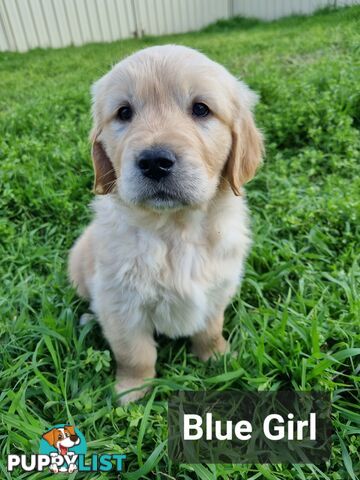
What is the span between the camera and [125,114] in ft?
6.03

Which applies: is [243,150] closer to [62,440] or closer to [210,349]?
[210,349]

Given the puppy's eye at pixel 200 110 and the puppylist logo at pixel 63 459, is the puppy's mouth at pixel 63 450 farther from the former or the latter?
the puppy's eye at pixel 200 110

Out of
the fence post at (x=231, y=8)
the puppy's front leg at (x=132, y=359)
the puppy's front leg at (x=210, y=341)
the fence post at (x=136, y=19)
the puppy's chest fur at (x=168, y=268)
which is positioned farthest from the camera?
the fence post at (x=136, y=19)

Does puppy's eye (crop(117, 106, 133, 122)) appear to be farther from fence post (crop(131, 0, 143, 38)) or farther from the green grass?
fence post (crop(131, 0, 143, 38))

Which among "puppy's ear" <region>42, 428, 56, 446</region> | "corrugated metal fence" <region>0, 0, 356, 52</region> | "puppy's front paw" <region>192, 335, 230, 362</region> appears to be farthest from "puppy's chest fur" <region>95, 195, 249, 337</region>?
"corrugated metal fence" <region>0, 0, 356, 52</region>

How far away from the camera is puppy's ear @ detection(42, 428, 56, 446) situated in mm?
1766

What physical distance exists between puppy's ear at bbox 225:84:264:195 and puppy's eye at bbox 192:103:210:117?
0.56 feet

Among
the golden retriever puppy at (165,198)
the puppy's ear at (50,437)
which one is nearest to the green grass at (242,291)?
the puppy's ear at (50,437)

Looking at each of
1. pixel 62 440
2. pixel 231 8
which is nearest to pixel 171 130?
pixel 62 440

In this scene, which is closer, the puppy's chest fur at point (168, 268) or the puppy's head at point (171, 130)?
the puppy's head at point (171, 130)

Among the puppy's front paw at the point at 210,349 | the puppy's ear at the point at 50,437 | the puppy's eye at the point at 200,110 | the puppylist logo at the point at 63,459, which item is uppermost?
the puppy's eye at the point at 200,110

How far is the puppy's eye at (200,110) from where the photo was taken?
1788 mm

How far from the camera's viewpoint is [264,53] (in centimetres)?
602

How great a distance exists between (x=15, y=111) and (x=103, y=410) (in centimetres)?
369
